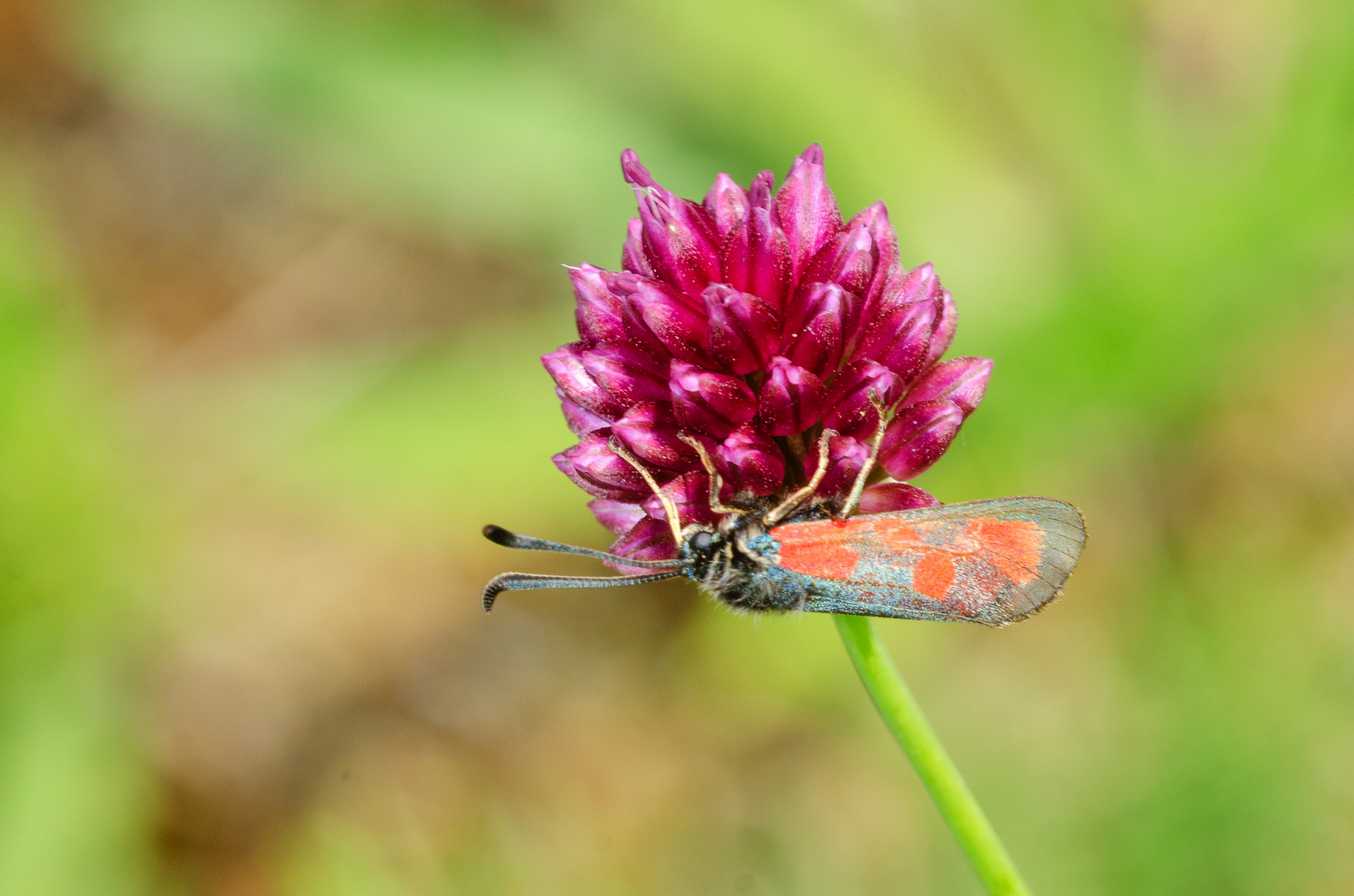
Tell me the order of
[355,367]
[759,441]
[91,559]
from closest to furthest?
[759,441] → [91,559] → [355,367]

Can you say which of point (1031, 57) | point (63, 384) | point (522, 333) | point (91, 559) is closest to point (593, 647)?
point (522, 333)

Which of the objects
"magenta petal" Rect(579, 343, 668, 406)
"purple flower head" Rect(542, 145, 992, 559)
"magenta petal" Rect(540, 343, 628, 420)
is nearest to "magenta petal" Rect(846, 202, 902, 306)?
"purple flower head" Rect(542, 145, 992, 559)

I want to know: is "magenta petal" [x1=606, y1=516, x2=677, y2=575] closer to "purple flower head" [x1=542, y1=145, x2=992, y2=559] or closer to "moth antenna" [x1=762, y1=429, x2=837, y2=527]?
"purple flower head" [x1=542, y1=145, x2=992, y2=559]

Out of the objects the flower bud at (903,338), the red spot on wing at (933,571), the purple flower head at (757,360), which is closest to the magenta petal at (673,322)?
the purple flower head at (757,360)

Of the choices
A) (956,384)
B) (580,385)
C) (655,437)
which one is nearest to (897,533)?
(956,384)

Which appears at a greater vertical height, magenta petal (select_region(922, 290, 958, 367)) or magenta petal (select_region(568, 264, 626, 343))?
magenta petal (select_region(922, 290, 958, 367))

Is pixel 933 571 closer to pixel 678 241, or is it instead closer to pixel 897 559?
pixel 897 559

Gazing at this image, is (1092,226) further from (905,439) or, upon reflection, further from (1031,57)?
(905,439)

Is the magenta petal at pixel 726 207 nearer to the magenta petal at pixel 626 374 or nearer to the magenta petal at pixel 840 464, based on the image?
the magenta petal at pixel 626 374
